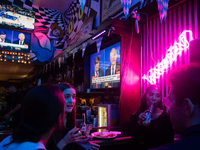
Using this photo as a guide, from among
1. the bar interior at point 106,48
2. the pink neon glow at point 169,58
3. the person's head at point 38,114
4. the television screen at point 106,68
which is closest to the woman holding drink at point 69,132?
the bar interior at point 106,48

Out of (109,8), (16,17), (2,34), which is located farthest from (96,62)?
(2,34)

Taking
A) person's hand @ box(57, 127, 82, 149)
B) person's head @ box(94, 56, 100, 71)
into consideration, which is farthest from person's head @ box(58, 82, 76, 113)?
person's head @ box(94, 56, 100, 71)

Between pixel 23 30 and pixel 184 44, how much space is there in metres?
6.60

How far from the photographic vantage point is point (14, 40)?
7.11m

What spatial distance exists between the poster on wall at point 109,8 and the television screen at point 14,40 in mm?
4119

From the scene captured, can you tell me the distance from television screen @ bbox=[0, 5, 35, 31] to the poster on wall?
3.74 meters

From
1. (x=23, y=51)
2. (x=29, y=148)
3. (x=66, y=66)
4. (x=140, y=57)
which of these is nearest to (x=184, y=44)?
(x=140, y=57)

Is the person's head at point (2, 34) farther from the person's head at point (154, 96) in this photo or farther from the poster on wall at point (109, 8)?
the person's head at point (154, 96)

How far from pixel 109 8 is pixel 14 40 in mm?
4699

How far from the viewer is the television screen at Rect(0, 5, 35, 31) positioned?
21.8ft

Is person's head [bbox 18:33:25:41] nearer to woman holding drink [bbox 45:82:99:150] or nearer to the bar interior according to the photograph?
the bar interior

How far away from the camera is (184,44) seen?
2434 mm

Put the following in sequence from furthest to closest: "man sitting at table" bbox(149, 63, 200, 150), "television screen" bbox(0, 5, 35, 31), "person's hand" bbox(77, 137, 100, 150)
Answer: "television screen" bbox(0, 5, 35, 31), "person's hand" bbox(77, 137, 100, 150), "man sitting at table" bbox(149, 63, 200, 150)

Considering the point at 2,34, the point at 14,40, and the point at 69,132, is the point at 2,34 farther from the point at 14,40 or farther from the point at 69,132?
the point at 69,132
